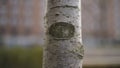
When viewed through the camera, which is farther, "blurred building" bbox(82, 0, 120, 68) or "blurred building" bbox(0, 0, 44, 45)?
"blurred building" bbox(82, 0, 120, 68)

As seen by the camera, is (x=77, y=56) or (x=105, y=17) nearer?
(x=77, y=56)

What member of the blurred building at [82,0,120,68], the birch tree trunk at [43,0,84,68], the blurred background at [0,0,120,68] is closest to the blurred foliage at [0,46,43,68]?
the blurred background at [0,0,120,68]

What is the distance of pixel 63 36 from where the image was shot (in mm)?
1191

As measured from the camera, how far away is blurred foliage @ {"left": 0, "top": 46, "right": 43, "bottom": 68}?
639 centimetres

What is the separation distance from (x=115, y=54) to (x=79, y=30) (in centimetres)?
547

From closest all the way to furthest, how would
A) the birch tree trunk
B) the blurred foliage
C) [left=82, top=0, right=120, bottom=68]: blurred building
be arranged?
1. the birch tree trunk
2. the blurred foliage
3. [left=82, top=0, right=120, bottom=68]: blurred building

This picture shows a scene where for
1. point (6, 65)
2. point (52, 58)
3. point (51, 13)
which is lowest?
point (6, 65)

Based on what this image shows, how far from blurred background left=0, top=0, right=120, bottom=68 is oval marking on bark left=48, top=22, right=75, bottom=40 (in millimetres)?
5128

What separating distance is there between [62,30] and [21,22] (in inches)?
210

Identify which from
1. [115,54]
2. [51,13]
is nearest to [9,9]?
[115,54]

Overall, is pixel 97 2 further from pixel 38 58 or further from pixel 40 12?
pixel 38 58

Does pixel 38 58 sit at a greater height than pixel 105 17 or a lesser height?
Answer: lesser

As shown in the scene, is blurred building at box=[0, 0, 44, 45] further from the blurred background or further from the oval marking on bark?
the oval marking on bark

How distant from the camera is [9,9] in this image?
653cm
